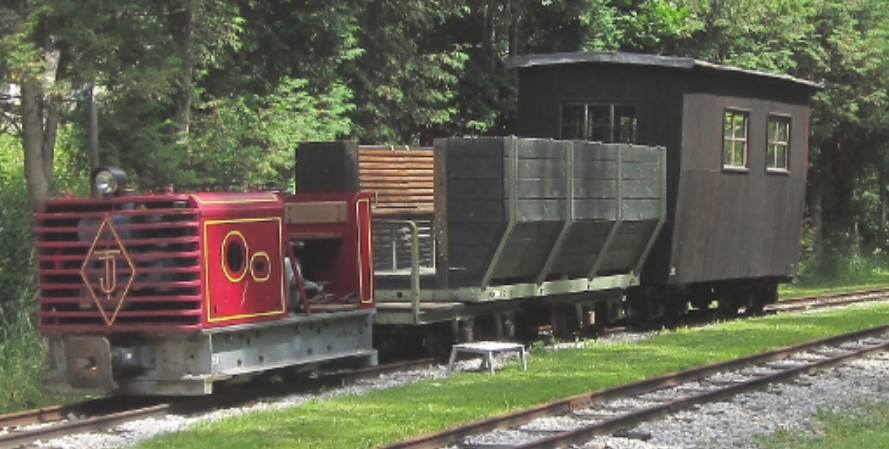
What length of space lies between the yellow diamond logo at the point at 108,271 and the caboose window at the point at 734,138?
971cm

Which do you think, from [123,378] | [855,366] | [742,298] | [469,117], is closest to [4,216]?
[123,378]

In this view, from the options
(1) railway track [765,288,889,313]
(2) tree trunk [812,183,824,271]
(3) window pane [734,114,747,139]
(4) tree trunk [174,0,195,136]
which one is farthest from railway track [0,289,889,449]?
(2) tree trunk [812,183,824,271]

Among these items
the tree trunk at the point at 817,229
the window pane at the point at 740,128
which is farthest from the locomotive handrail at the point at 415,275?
the tree trunk at the point at 817,229

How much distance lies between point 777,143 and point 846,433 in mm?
10614

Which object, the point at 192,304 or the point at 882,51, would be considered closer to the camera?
the point at 192,304

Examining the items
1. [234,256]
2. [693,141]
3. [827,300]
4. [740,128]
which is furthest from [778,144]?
[234,256]

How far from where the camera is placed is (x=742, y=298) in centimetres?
2080

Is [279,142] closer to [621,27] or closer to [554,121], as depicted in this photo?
[554,121]

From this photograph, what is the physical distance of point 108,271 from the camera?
11.3 m

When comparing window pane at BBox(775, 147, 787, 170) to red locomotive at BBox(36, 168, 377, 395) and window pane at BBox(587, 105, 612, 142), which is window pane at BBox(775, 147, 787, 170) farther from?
red locomotive at BBox(36, 168, 377, 395)

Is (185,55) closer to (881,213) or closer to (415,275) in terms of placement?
(415,275)

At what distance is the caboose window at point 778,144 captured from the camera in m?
19.9

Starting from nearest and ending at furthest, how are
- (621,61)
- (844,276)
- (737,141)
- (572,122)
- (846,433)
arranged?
1. (846,433)
2. (621,61)
3. (572,122)
4. (737,141)
5. (844,276)

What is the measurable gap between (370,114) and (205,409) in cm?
1365
